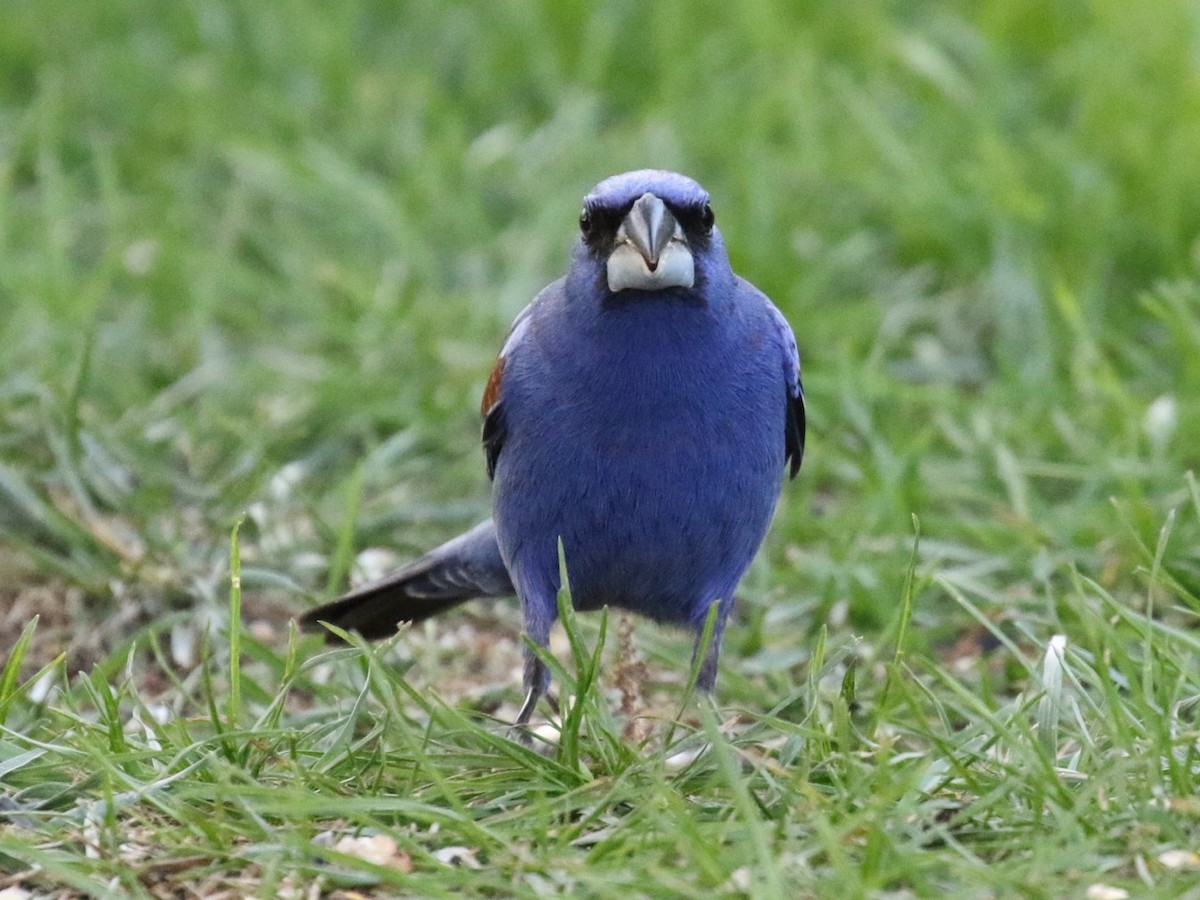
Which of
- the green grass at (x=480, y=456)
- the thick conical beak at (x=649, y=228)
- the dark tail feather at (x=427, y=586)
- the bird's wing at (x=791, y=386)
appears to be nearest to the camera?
the green grass at (x=480, y=456)

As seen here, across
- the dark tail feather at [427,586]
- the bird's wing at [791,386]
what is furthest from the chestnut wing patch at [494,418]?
the bird's wing at [791,386]

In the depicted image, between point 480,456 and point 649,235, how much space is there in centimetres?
194

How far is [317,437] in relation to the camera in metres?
5.36

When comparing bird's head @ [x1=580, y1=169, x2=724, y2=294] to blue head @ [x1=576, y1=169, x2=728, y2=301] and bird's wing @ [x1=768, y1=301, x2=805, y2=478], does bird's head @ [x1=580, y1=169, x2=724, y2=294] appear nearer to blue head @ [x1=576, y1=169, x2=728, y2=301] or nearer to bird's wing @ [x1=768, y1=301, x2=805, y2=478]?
blue head @ [x1=576, y1=169, x2=728, y2=301]

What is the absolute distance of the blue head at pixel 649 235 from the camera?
3.36 meters

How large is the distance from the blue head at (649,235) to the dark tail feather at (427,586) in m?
0.80

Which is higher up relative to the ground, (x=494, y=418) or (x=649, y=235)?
(x=649, y=235)

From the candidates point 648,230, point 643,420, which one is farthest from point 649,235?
point 643,420

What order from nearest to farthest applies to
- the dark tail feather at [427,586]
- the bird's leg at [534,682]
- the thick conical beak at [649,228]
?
the thick conical beak at [649,228], the bird's leg at [534,682], the dark tail feather at [427,586]

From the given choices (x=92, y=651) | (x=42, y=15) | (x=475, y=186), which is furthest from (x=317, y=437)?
(x=42, y=15)

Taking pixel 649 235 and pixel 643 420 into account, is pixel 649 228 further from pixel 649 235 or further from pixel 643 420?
pixel 643 420

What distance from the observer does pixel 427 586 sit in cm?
417

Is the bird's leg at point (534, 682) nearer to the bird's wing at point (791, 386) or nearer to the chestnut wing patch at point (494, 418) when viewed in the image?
the chestnut wing patch at point (494, 418)

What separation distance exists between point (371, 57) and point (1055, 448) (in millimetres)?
3763
